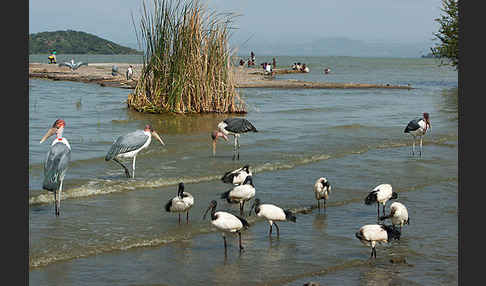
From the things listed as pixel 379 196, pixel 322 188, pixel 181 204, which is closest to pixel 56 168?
pixel 181 204

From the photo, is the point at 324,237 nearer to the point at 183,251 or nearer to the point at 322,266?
the point at 322,266

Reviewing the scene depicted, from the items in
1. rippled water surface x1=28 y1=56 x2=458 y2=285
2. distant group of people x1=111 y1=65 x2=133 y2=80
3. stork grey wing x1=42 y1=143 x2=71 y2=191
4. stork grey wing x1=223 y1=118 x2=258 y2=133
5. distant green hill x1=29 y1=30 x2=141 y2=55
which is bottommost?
rippled water surface x1=28 y1=56 x2=458 y2=285

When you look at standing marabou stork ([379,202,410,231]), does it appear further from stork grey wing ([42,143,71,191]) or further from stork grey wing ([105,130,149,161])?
stork grey wing ([105,130,149,161])

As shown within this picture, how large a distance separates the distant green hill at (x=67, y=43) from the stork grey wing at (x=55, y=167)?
160521mm

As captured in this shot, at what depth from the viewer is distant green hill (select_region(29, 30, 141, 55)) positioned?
554ft

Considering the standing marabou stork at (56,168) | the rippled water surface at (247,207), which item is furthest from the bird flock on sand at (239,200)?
the rippled water surface at (247,207)

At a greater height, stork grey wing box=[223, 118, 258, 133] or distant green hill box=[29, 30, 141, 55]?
distant green hill box=[29, 30, 141, 55]

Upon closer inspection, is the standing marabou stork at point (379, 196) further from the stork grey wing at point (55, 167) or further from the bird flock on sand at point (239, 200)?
the stork grey wing at point (55, 167)

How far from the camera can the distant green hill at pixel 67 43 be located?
168837 millimetres

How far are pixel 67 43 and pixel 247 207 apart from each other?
175 metres

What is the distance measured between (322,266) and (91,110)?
17.8 metres

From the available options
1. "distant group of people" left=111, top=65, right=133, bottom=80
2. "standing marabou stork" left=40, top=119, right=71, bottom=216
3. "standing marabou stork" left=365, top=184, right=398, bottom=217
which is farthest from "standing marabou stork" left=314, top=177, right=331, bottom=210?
"distant group of people" left=111, top=65, right=133, bottom=80

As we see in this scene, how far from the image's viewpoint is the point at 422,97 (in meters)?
33.4

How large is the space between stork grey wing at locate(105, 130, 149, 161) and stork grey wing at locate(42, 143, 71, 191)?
1960mm
